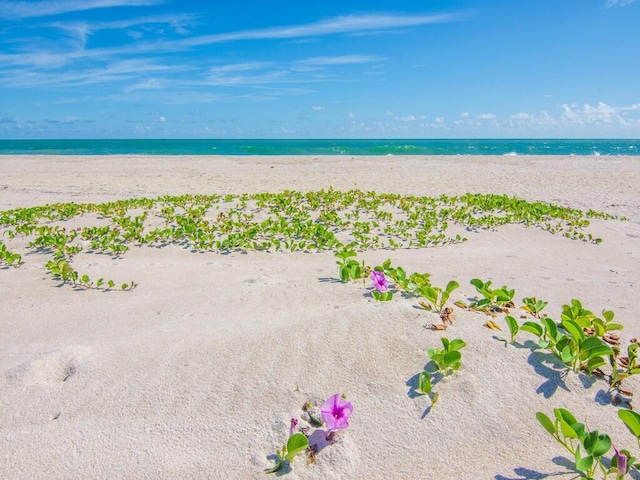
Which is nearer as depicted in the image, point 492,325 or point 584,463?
point 584,463

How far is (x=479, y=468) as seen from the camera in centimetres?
206

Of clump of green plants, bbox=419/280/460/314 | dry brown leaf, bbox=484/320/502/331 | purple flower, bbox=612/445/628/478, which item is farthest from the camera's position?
clump of green plants, bbox=419/280/460/314

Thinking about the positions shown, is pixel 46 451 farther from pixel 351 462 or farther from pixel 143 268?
pixel 143 268

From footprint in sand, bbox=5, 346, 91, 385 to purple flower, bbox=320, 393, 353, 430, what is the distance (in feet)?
5.72

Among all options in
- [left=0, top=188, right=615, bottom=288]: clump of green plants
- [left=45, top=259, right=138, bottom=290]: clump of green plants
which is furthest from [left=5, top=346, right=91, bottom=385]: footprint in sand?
[left=0, top=188, right=615, bottom=288]: clump of green plants

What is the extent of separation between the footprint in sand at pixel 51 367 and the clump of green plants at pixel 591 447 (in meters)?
2.79

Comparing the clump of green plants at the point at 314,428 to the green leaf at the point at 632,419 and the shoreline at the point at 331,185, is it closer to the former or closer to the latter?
the green leaf at the point at 632,419

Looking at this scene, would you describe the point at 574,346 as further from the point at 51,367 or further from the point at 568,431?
the point at 51,367

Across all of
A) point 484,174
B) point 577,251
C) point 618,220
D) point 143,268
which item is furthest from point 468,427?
point 484,174

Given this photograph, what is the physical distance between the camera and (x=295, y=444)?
2068mm

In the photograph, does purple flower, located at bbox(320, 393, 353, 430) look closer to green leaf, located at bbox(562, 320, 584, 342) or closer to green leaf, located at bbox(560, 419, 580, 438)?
green leaf, located at bbox(560, 419, 580, 438)

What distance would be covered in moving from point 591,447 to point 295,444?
1.31m

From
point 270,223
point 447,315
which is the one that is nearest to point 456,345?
point 447,315

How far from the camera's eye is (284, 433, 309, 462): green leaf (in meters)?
2.06
